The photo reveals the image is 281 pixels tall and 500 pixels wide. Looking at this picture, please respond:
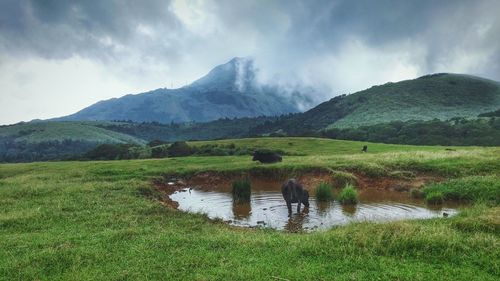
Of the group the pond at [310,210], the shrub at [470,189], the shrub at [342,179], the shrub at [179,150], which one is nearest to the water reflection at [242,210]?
the pond at [310,210]

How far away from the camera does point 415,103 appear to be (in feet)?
564

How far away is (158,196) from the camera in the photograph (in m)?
26.7

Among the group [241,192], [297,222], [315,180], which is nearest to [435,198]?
[297,222]

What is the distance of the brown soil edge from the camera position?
3081 centimetres

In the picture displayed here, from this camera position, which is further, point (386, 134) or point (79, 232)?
point (386, 134)

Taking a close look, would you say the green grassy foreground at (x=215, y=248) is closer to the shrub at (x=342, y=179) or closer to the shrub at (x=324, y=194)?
the shrub at (x=324, y=194)

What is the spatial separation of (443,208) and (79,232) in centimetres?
1765

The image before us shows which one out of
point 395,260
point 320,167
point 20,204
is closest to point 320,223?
point 395,260

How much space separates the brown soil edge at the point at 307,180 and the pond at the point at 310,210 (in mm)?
1361

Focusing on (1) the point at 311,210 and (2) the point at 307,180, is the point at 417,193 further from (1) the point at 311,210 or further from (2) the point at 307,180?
(2) the point at 307,180

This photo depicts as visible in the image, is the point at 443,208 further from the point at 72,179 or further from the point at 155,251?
the point at 72,179

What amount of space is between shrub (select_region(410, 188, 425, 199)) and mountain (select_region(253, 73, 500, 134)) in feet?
407

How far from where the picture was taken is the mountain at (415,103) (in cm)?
15938

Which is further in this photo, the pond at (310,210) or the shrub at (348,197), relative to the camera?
the shrub at (348,197)
